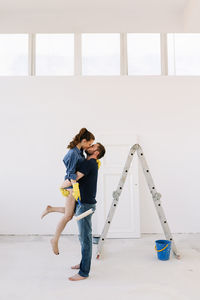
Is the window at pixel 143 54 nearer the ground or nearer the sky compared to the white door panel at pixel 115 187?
nearer the sky

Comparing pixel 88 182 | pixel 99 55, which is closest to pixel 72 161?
pixel 88 182

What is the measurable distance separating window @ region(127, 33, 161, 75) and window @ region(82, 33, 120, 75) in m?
0.27

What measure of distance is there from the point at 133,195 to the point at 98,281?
1.99 m

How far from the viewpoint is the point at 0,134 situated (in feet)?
15.8

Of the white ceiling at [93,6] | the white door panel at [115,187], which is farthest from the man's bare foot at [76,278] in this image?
the white ceiling at [93,6]

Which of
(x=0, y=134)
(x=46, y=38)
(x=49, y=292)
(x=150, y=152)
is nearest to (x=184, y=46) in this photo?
(x=150, y=152)

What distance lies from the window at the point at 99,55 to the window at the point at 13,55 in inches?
46.0

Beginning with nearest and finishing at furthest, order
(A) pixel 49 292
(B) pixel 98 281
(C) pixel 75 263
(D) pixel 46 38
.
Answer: (A) pixel 49 292 < (B) pixel 98 281 < (C) pixel 75 263 < (D) pixel 46 38

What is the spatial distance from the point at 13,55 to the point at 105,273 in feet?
14.0

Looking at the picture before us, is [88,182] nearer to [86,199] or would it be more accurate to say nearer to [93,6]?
[86,199]

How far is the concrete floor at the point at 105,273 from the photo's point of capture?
2553 millimetres

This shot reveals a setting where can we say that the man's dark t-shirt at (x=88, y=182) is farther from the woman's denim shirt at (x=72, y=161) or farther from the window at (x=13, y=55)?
the window at (x=13, y=55)

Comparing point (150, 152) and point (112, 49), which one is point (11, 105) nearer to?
point (112, 49)

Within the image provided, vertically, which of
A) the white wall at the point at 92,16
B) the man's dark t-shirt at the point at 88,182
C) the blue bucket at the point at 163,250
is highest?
the white wall at the point at 92,16
